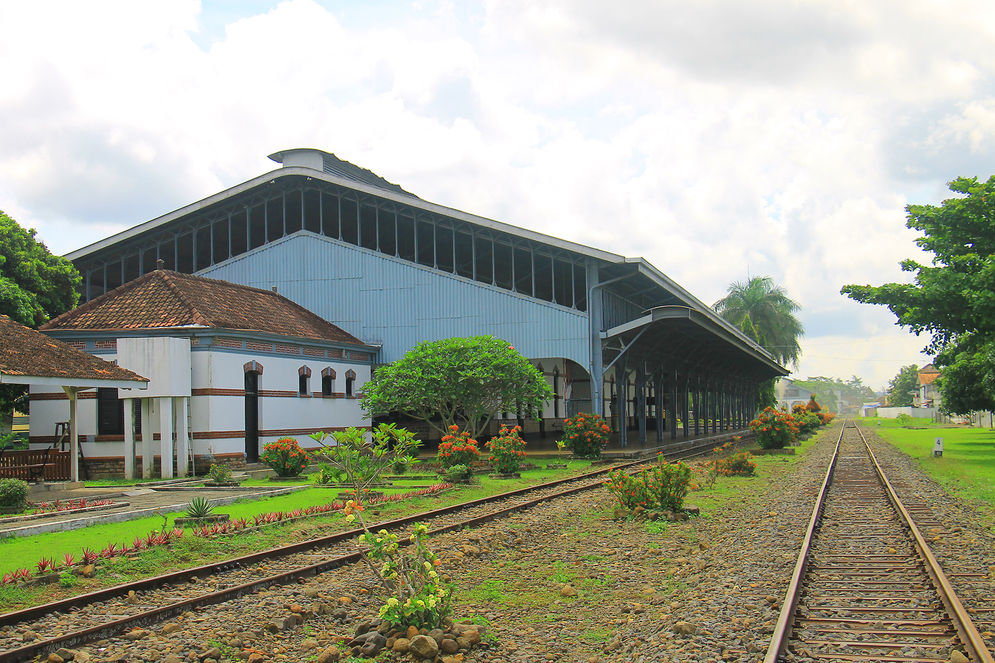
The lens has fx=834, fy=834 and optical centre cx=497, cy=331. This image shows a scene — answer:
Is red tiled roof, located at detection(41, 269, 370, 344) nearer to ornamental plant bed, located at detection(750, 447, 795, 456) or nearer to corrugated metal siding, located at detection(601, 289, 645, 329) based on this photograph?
corrugated metal siding, located at detection(601, 289, 645, 329)

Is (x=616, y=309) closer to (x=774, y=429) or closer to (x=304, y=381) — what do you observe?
(x=774, y=429)

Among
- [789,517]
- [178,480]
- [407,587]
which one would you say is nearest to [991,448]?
[789,517]

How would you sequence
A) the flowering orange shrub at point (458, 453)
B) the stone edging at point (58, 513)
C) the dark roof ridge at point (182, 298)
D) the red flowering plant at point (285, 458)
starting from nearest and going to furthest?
the stone edging at point (58, 513) → the flowering orange shrub at point (458, 453) → the red flowering plant at point (285, 458) → the dark roof ridge at point (182, 298)

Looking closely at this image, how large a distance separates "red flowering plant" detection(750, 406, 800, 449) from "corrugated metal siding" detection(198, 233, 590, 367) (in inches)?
359

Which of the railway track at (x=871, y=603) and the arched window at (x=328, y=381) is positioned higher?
the arched window at (x=328, y=381)

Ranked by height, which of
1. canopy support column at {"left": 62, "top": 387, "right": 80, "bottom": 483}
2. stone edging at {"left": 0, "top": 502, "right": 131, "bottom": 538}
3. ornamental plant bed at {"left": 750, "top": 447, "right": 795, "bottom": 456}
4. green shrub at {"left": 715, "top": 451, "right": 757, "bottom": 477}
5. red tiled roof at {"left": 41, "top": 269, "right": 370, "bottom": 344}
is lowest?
ornamental plant bed at {"left": 750, "top": 447, "right": 795, "bottom": 456}

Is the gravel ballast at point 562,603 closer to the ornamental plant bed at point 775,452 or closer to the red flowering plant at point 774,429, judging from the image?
the ornamental plant bed at point 775,452

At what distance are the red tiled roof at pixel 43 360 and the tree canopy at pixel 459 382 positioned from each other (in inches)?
334

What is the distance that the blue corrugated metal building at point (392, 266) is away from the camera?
30500 mm

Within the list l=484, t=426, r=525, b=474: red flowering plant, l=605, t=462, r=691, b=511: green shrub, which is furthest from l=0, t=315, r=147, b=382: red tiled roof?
l=605, t=462, r=691, b=511: green shrub

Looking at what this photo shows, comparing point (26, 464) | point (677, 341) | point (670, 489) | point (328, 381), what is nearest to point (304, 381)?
point (328, 381)

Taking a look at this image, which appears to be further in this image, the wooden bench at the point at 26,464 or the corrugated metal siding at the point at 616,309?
the corrugated metal siding at the point at 616,309

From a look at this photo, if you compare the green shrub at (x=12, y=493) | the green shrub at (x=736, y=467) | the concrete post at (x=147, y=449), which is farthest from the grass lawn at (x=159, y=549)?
the green shrub at (x=736, y=467)

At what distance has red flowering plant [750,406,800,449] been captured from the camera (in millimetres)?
33969
